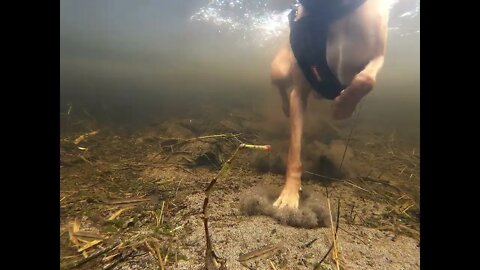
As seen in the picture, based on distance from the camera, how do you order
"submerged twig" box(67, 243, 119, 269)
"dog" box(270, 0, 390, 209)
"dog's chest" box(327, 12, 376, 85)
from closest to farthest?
"submerged twig" box(67, 243, 119, 269)
"dog" box(270, 0, 390, 209)
"dog's chest" box(327, 12, 376, 85)

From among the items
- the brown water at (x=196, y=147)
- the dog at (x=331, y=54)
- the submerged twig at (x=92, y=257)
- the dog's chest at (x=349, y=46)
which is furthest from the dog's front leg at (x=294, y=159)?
the submerged twig at (x=92, y=257)

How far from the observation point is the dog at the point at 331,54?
2281 millimetres

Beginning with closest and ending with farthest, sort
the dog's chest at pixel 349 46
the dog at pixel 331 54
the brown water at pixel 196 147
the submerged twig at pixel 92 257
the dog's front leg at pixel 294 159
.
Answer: the submerged twig at pixel 92 257
the brown water at pixel 196 147
the dog's front leg at pixel 294 159
the dog at pixel 331 54
the dog's chest at pixel 349 46

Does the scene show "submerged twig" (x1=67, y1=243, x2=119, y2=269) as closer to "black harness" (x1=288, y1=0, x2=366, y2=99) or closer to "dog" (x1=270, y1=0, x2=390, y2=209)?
"dog" (x1=270, y1=0, x2=390, y2=209)

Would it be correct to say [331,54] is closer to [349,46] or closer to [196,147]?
[349,46]

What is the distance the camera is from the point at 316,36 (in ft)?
8.03

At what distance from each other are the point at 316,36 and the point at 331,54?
263 mm

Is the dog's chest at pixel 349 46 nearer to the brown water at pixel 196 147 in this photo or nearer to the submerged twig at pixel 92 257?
the brown water at pixel 196 147

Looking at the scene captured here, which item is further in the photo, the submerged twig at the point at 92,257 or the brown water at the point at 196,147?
the brown water at the point at 196,147

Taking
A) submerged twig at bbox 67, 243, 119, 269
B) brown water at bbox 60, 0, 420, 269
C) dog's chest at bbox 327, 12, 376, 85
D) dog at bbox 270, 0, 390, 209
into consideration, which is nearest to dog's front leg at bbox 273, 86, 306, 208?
dog at bbox 270, 0, 390, 209

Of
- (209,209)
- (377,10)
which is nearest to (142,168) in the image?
(209,209)

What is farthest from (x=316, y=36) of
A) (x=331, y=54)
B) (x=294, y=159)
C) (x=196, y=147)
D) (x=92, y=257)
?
(x=92, y=257)

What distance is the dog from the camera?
228 cm

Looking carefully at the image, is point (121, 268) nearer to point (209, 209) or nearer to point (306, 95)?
point (209, 209)
